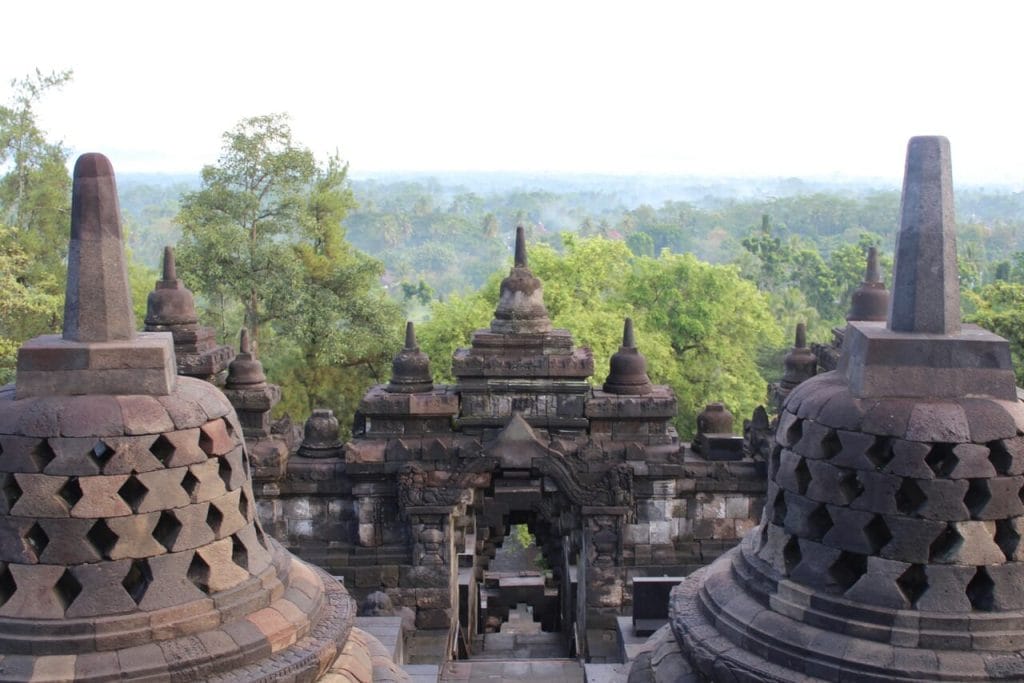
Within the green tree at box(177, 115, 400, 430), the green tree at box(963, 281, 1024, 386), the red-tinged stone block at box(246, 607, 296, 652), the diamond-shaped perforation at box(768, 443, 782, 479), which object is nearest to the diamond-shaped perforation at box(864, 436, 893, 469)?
the diamond-shaped perforation at box(768, 443, 782, 479)

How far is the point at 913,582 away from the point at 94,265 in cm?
477

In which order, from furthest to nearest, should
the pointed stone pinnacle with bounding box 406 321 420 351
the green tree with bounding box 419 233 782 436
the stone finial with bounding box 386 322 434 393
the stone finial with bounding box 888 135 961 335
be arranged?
the green tree with bounding box 419 233 782 436
the pointed stone pinnacle with bounding box 406 321 420 351
the stone finial with bounding box 386 322 434 393
the stone finial with bounding box 888 135 961 335

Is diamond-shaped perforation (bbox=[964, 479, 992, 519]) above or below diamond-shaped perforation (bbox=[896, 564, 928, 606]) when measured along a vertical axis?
above

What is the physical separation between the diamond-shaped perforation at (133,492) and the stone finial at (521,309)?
26.6 ft

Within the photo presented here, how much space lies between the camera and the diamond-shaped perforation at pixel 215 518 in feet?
17.5

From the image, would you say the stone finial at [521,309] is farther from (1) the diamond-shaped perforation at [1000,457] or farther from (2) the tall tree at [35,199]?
(2) the tall tree at [35,199]

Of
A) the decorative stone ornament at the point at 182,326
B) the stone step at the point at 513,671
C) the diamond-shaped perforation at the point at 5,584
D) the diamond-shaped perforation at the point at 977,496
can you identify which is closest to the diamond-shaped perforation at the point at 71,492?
the diamond-shaped perforation at the point at 5,584

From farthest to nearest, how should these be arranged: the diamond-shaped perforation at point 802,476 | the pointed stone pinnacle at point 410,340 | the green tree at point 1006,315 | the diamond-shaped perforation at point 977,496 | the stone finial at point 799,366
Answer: the green tree at point 1006,315
the stone finial at point 799,366
the pointed stone pinnacle at point 410,340
the diamond-shaped perforation at point 802,476
the diamond-shaped perforation at point 977,496

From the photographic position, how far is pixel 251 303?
2539 centimetres

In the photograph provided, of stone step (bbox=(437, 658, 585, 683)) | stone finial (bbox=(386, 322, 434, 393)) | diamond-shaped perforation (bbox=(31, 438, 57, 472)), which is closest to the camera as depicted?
diamond-shaped perforation (bbox=(31, 438, 57, 472))

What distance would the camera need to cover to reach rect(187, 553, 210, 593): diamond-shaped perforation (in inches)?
204

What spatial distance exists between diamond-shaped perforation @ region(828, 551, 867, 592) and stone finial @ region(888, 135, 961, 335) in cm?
130

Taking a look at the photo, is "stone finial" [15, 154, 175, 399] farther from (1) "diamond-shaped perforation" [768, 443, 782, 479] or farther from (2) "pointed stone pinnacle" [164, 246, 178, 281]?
(2) "pointed stone pinnacle" [164, 246, 178, 281]

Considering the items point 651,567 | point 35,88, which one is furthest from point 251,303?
point 651,567
